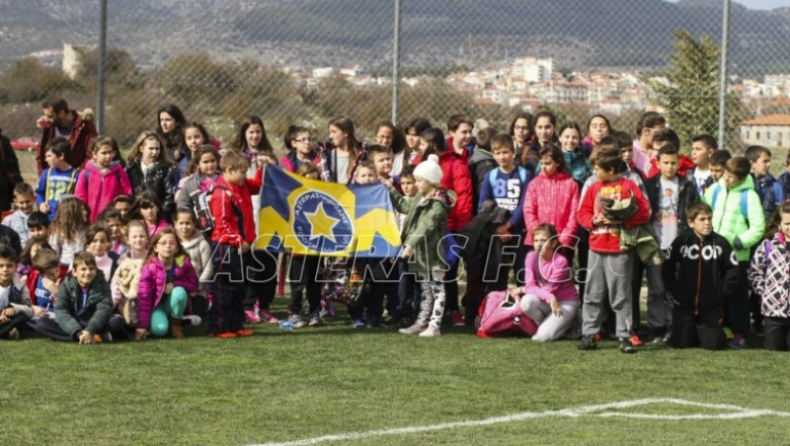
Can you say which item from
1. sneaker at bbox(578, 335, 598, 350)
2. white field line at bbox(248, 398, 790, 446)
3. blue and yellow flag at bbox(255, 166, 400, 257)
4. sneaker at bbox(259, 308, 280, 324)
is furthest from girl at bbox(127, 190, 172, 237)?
white field line at bbox(248, 398, 790, 446)

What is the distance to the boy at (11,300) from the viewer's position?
38.3 feet

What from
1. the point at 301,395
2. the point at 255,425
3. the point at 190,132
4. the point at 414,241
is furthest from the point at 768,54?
the point at 255,425

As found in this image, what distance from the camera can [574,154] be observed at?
1275cm

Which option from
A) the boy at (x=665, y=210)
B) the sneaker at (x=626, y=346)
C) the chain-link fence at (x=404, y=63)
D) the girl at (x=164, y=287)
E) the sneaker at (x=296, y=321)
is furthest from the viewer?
the chain-link fence at (x=404, y=63)

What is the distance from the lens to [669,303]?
39.8 ft

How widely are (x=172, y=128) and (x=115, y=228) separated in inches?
58.3

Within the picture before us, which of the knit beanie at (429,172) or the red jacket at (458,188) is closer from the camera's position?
the knit beanie at (429,172)

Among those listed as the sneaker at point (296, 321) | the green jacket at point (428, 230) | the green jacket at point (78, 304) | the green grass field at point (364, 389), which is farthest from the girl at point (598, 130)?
the green jacket at point (78, 304)

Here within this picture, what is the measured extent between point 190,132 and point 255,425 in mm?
5279

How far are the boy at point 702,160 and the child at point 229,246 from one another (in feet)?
12.9

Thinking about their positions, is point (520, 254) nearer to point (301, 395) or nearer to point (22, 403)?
point (301, 395)

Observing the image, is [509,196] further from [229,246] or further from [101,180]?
[101,180]

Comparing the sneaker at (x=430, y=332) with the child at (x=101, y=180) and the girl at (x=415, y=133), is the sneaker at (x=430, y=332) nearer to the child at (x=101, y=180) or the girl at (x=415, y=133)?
the girl at (x=415, y=133)

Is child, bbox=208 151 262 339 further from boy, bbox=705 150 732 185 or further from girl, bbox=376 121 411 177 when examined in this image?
boy, bbox=705 150 732 185
